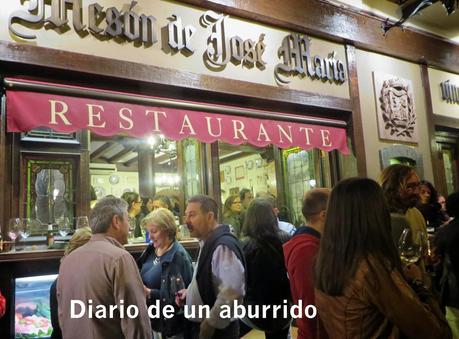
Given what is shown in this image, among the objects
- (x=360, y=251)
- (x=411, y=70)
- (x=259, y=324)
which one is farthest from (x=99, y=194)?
(x=360, y=251)

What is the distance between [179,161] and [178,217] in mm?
824

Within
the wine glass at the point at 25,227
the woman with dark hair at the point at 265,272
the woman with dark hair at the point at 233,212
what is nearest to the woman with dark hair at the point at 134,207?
the woman with dark hair at the point at 233,212

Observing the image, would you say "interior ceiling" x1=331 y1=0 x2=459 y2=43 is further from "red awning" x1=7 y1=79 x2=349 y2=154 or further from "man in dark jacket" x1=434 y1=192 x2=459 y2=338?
"man in dark jacket" x1=434 y1=192 x2=459 y2=338

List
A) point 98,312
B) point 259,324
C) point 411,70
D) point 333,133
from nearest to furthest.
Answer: point 98,312, point 259,324, point 333,133, point 411,70

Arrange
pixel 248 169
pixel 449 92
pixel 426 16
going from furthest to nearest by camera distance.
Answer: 1. pixel 248 169
2. pixel 449 92
3. pixel 426 16

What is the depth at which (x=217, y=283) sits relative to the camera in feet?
9.72

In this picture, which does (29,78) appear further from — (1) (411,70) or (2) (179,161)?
(1) (411,70)

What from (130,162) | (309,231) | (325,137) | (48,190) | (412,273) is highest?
(130,162)

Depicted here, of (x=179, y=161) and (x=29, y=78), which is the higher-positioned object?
(x=29, y=78)

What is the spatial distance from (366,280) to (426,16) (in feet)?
20.1

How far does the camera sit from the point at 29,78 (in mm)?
3729

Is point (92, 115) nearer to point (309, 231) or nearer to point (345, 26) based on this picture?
point (309, 231)

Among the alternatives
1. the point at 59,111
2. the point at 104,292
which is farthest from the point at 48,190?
the point at 104,292

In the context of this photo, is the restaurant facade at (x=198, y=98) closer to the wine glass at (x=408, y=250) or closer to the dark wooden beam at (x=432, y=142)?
the dark wooden beam at (x=432, y=142)
